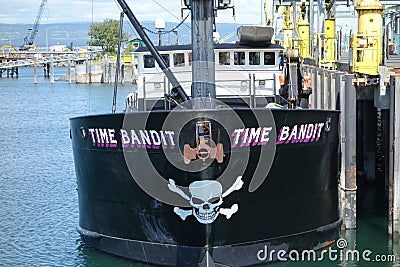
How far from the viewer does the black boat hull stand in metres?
13.7

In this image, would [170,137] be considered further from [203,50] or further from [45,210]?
[45,210]

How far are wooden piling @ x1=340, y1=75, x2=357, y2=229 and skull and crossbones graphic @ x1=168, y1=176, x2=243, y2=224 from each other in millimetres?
4463

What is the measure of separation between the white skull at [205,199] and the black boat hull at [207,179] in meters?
0.06

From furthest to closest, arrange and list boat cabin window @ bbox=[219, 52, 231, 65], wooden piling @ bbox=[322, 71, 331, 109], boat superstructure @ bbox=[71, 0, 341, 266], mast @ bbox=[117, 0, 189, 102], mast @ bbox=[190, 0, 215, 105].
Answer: wooden piling @ bbox=[322, 71, 331, 109] → boat cabin window @ bbox=[219, 52, 231, 65] → mast @ bbox=[117, 0, 189, 102] → mast @ bbox=[190, 0, 215, 105] → boat superstructure @ bbox=[71, 0, 341, 266]

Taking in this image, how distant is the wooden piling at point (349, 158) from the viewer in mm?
17312

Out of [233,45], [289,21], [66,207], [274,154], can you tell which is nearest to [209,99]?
[274,154]

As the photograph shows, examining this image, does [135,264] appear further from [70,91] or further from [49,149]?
[70,91]

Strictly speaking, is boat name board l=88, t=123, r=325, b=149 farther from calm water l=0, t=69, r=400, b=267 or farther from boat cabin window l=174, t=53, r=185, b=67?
boat cabin window l=174, t=53, r=185, b=67

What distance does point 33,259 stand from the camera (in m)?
16.7

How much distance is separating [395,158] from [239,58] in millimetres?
5328

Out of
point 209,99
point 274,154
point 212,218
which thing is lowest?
point 212,218

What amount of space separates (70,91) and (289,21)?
43.1 meters

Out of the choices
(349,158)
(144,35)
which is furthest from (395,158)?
(144,35)

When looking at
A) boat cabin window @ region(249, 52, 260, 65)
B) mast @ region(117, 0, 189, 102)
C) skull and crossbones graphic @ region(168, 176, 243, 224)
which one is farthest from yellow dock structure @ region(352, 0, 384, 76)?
skull and crossbones graphic @ region(168, 176, 243, 224)
